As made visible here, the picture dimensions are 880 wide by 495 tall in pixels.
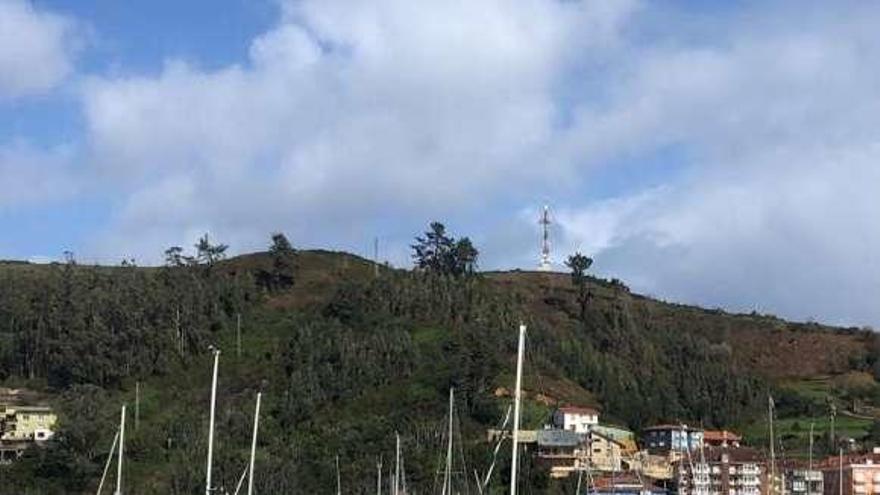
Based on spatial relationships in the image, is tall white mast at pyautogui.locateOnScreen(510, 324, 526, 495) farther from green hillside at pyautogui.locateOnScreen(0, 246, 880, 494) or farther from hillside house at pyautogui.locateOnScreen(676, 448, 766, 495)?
hillside house at pyautogui.locateOnScreen(676, 448, 766, 495)

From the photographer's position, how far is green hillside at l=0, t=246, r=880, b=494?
126m

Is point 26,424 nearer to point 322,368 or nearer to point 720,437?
point 322,368

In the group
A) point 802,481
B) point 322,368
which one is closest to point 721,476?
point 802,481

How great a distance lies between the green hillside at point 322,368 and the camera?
413 ft

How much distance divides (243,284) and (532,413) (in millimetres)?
50977

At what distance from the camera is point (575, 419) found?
14475 cm

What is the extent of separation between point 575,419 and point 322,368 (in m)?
26.5

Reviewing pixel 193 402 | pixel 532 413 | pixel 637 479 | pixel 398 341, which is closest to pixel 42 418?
pixel 193 402

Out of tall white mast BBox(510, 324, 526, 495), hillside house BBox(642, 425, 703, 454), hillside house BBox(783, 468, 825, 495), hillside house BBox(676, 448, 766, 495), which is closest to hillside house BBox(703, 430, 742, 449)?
hillside house BBox(642, 425, 703, 454)

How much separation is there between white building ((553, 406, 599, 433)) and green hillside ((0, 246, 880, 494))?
69.9 inches

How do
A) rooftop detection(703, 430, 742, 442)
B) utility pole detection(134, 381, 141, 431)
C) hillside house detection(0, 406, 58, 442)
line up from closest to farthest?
1. utility pole detection(134, 381, 141, 431)
2. hillside house detection(0, 406, 58, 442)
3. rooftop detection(703, 430, 742, 442)

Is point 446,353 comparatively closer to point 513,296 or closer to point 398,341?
point 398,341

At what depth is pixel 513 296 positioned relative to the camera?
614 ft

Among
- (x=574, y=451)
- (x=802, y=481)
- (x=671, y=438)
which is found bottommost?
(x=802, y=481)
